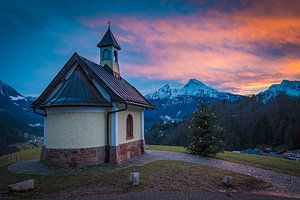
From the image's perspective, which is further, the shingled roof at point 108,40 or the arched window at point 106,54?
the arched window at point 106,54

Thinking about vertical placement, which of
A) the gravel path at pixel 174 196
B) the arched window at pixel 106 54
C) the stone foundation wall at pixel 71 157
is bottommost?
the gravel path at pixel 174 196

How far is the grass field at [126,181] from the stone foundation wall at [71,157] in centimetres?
91

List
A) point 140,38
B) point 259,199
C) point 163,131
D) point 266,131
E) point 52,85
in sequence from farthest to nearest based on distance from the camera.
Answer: point 163,131 → point 266,131 → point 140,38 → point 52,85 → point 259,199

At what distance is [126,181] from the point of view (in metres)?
11.2

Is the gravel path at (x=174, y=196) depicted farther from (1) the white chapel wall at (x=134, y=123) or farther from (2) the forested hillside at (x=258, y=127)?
(2) the forested hillside at (x=258, y=127)

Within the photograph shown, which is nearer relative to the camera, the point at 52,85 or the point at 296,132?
the point at 52,85

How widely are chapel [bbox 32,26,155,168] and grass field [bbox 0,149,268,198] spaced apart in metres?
1.59

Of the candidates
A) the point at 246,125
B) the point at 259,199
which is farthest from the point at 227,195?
the point at 246,125

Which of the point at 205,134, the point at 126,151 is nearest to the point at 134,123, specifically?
the point at 126,151

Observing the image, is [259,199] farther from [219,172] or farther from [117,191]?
[117,191]

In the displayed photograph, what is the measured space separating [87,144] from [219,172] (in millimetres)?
7217

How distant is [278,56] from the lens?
23328mm

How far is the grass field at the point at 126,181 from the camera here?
10237mm

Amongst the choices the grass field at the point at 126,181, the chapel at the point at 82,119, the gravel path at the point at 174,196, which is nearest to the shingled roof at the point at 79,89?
the chapel at the point at 82,119
